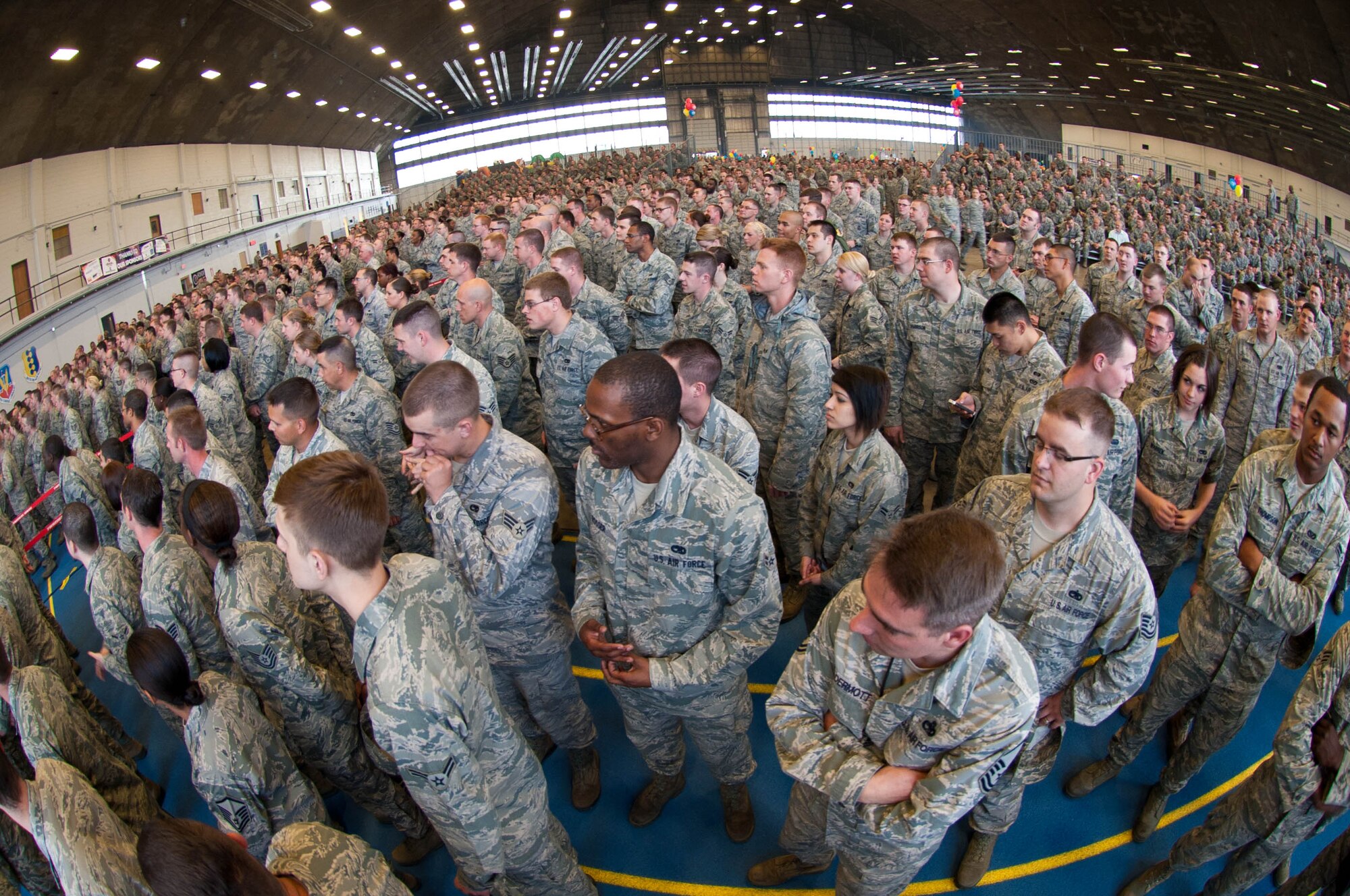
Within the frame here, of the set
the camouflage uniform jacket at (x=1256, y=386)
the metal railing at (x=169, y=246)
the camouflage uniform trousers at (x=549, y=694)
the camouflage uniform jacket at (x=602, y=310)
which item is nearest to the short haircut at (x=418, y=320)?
the camouflage uniform jacket at (x=602, y=310)

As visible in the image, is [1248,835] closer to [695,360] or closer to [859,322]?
[695,360]

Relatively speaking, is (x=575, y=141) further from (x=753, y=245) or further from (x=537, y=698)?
(x=537, y=698)

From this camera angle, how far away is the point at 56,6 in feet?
36.3

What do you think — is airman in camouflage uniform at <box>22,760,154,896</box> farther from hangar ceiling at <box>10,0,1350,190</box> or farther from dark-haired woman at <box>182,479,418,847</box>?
hangar ceiling at <box>10,0,1350,190</box>

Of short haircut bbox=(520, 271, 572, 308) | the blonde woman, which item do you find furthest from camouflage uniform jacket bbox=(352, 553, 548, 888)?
the blonde woman

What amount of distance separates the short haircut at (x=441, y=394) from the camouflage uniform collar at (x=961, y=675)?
184cm

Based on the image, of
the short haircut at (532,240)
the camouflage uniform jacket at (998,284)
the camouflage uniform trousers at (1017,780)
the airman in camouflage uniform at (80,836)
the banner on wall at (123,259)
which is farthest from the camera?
the banner on wall at (123,259)

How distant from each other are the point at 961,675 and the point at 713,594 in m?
0.93

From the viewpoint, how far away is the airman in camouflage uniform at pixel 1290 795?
229 centimetres

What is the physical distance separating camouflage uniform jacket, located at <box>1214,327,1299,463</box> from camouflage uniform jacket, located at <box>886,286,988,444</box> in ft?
5.77

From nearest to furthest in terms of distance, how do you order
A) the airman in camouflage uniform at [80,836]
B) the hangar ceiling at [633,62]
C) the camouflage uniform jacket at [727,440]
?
the airman in camouflage uniform at [80,836]
the camouflage uniform jacket at [727,440]
the hangar ceiling at [633,62]

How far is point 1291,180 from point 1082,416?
3305cm

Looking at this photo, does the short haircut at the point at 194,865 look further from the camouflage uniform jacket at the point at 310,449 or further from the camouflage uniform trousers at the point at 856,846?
the camouflage uniform jacket at the point at 310,449

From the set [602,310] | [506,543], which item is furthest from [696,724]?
[602,310]
